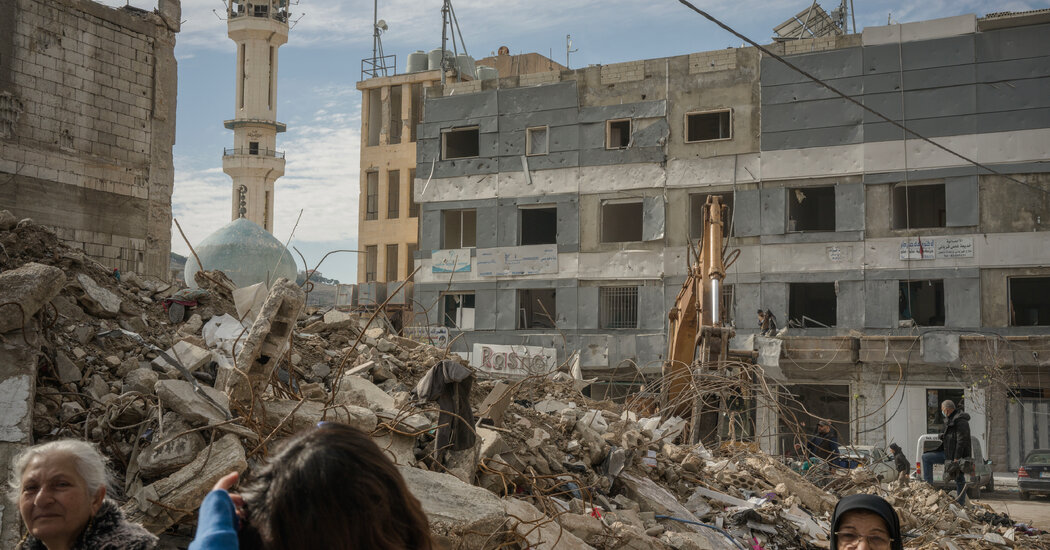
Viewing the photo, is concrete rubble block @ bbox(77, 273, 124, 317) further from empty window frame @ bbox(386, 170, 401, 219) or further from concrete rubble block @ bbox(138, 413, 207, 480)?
empty window frame @ bbox(386, 170, 401, 219)

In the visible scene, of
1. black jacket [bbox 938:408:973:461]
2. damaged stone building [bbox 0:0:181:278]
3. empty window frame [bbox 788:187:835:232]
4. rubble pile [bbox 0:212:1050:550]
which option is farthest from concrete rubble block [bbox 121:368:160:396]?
empty window frame [bbox 788:187:835:232]

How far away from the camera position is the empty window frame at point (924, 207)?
2456 centimetres

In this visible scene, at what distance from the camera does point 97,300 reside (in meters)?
8.13

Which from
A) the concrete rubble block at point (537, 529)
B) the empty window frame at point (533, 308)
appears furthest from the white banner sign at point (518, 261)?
the concrete rubble block at point (537, 529)

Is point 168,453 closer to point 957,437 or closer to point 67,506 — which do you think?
point 67,506

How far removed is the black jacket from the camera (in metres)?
12.0

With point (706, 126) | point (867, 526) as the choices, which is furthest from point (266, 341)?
point (706, 126)

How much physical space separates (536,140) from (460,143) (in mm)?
3507

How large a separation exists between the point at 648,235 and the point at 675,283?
1651 mm

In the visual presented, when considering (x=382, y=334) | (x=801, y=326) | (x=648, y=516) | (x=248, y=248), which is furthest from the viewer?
(x=801, y=326)

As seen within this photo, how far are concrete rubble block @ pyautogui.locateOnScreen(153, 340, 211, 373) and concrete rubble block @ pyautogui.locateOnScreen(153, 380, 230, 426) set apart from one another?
4.65 feet

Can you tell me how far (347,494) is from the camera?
1.74 m

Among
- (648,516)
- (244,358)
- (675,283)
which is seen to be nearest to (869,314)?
(675,283)

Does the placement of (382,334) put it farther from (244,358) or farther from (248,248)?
(244,358)
